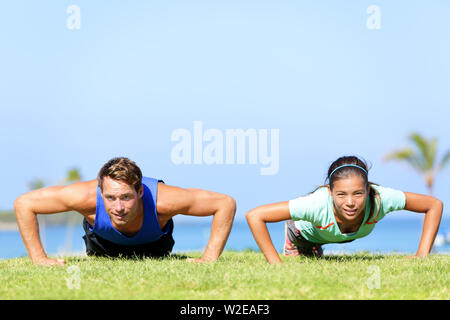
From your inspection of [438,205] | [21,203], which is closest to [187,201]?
[21,203]

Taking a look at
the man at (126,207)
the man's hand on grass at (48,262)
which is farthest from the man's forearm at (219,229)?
the man's hand on grass at (48,262)

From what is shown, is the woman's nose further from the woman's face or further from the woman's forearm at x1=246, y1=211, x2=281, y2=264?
the woman's forearm at x1=246, y1=211, x2=281, y2=264

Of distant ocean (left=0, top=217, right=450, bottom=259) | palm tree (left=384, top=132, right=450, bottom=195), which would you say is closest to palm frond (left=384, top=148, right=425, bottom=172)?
palm tree (left=384, top=132, right=450, bottom=195)

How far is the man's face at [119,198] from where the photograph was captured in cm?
689

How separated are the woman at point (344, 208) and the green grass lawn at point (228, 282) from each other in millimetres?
680

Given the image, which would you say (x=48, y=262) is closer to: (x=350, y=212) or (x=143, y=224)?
(x=143, y=224)

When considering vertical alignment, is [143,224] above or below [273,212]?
below

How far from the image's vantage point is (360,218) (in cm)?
745

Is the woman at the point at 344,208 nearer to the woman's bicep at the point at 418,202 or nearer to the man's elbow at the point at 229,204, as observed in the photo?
the woman's bicep at the point at 418,202

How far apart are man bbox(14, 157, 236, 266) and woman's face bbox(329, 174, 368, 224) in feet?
4.64

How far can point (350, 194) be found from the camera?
22.5 feet

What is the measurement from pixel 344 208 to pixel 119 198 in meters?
2.68
